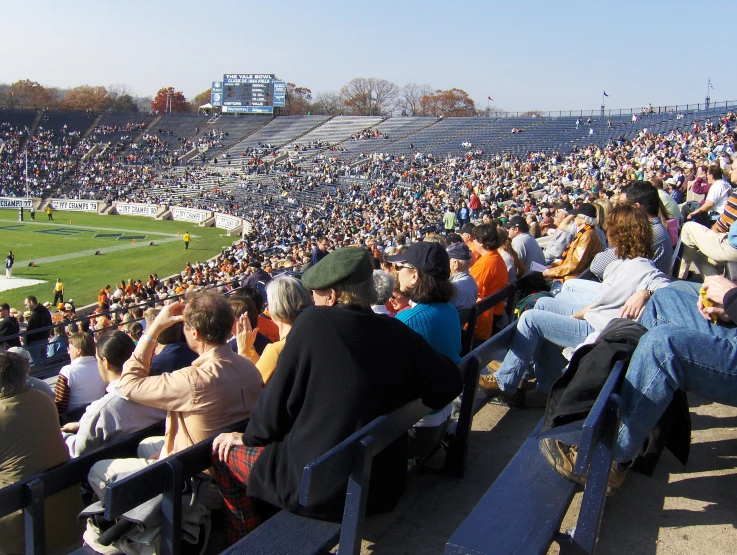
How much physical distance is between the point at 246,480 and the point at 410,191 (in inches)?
1355

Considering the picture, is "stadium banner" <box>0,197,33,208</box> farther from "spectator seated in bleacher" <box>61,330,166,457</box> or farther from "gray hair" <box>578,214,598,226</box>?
"spectator seated in bleacher" <box>61,330,166,457</box>

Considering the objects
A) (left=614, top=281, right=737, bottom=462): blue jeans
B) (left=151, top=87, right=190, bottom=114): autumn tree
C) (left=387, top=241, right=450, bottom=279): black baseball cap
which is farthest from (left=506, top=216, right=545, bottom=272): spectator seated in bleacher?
(left=151, top=87, right=190, bottom=114): autumn tree

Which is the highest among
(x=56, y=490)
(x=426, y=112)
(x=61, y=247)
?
(x=426, y=112)

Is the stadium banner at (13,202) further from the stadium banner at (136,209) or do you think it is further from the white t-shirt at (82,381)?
the white t-shirt at (82,381)

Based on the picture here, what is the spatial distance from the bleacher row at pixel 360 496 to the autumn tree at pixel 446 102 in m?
90.2

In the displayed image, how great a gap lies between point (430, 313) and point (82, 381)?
286 cm

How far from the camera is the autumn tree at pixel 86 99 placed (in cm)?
10206

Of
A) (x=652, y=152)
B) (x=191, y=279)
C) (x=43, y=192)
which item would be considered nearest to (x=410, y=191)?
(x=652, y=152)

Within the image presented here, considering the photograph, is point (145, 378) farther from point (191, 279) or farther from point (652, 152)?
point (652, 152)

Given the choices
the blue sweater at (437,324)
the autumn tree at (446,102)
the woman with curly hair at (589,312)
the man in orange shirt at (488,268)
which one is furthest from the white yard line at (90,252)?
the autumn tree at (446,102)

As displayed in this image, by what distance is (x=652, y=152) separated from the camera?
93.0ft

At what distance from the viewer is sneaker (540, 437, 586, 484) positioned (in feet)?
9.32

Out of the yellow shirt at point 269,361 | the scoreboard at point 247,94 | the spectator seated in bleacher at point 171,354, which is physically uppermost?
the scoreboard at point 247,94

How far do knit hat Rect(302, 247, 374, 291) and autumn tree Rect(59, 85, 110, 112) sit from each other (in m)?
110
